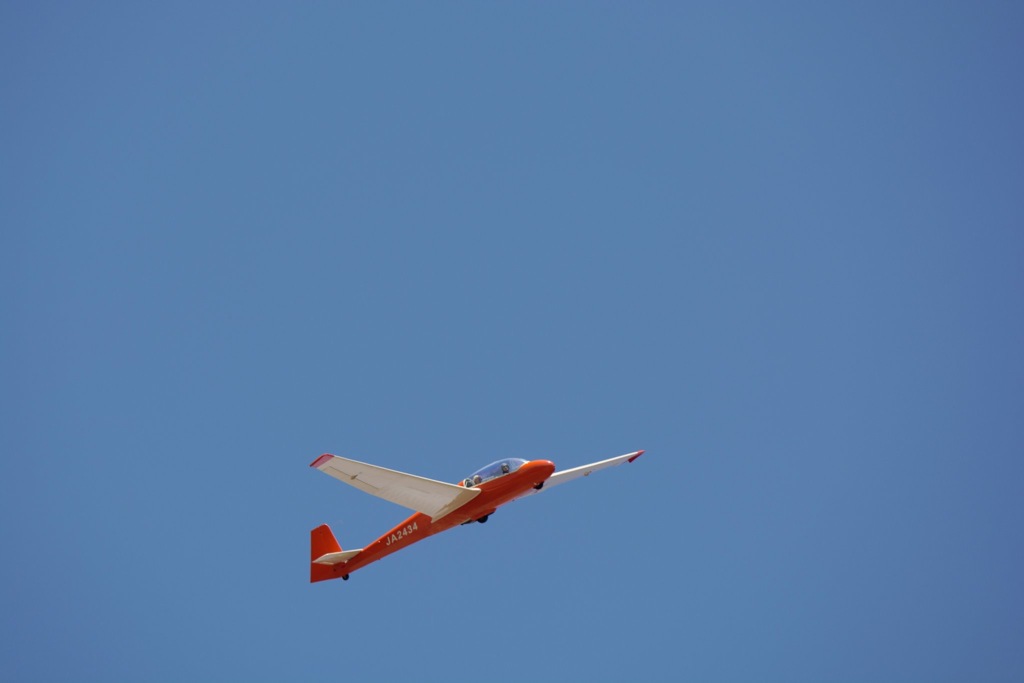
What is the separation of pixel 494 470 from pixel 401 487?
3.64 m

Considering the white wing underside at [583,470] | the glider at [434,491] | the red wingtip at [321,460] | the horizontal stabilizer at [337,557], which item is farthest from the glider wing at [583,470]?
the red wingtip at [321,460]

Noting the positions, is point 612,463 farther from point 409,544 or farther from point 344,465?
point 344,465

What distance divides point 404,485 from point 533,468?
4912 millimetres

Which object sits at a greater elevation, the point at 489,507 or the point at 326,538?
the point at 326,538

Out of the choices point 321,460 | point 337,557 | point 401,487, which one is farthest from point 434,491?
point 337,557

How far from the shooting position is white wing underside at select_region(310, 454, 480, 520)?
29.8 metres

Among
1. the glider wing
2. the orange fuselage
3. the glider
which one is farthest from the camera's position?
the glider wing

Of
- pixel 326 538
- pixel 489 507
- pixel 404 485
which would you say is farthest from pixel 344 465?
pixel 326 538

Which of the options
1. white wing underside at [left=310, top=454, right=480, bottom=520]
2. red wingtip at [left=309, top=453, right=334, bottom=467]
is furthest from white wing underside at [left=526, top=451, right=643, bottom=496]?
red wingtip at [left=309, top=453, right=334, bottom=467]

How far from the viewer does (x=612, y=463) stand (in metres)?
37.3

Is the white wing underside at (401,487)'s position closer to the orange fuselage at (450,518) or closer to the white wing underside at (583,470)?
the orange fuselage at (450,518)

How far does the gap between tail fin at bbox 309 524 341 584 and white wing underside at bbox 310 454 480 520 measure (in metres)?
6.61

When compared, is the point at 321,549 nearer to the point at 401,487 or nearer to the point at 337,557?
the point at 337,557

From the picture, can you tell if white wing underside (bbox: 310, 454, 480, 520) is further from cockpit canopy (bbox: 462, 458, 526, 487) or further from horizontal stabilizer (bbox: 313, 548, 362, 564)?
horizontal stabilizer (bbox: 313, 548, 362, 564)
